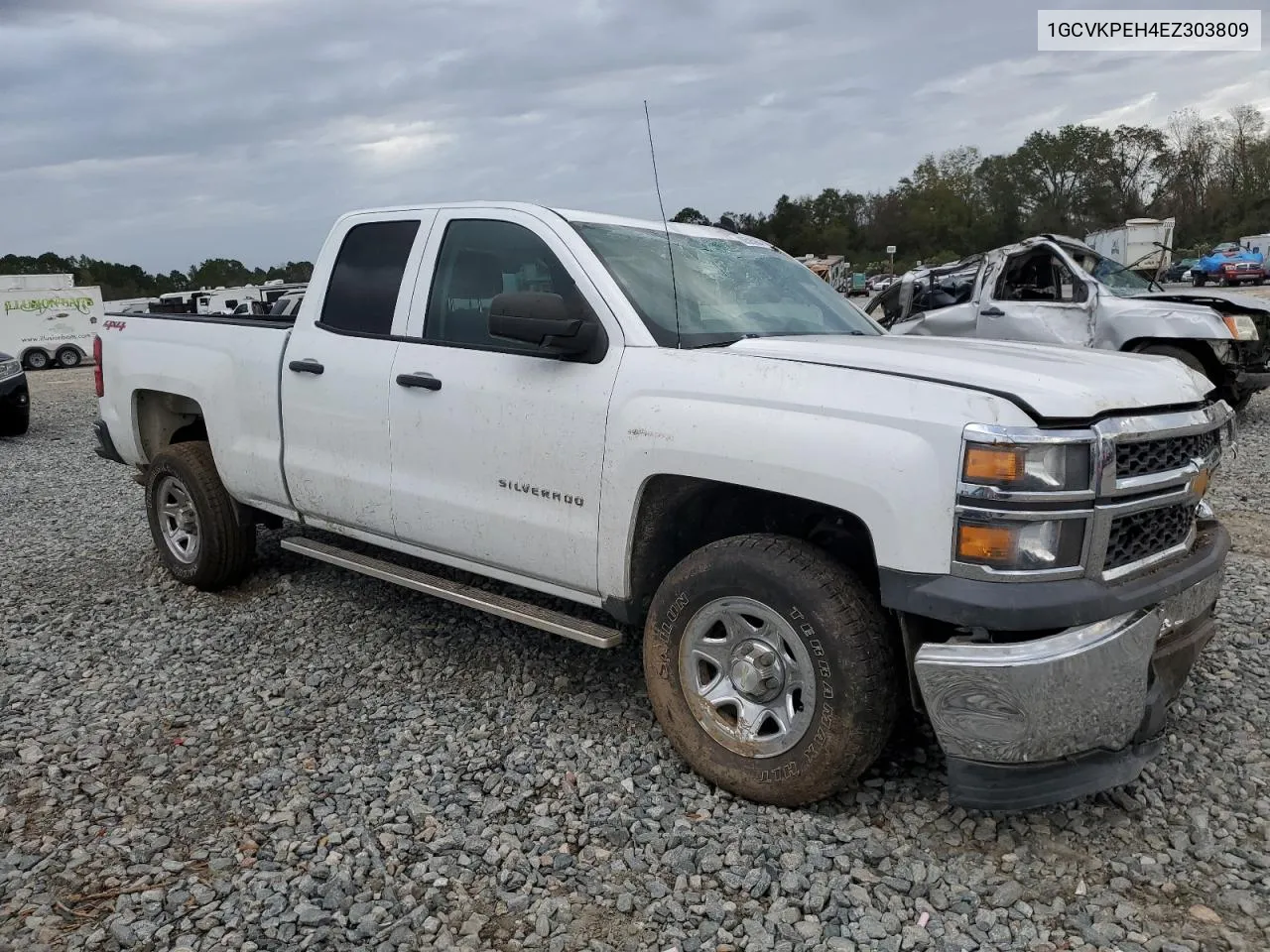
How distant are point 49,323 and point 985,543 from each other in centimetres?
3241

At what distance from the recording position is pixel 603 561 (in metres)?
3.44

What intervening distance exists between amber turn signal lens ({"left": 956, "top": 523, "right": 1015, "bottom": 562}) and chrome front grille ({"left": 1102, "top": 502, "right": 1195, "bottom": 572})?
1.02 ft

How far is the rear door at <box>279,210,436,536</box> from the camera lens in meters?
4.18

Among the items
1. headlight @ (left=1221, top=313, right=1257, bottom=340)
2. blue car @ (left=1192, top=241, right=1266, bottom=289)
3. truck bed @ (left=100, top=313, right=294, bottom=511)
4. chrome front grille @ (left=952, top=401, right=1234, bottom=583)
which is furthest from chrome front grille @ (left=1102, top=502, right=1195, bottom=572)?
blue car @ (left=1192, top=241, right=1266, bottom=289)

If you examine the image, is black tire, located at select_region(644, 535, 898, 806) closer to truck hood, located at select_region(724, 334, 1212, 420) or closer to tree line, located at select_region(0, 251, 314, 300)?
truck hood, located at select_region(724, 334, 1212, 420)

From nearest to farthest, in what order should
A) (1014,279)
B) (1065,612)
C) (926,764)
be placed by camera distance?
(1065,612) → (926,764) → (1014,279)

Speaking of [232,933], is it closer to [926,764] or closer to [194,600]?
[926,764]

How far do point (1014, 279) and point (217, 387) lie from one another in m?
8.04

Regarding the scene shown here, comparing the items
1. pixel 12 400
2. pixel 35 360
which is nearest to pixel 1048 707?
pixel 12 400

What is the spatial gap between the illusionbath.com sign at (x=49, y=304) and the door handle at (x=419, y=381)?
29699 mm

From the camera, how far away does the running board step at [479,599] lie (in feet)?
11.4

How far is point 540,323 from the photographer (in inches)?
127

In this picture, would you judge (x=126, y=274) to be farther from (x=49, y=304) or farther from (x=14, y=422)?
(x=14, y=422)

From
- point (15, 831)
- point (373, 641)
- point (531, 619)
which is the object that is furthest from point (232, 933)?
point (373, 641)
